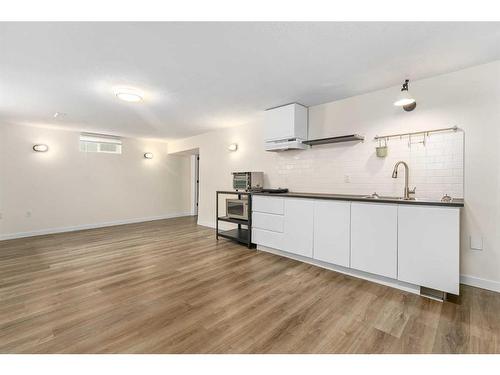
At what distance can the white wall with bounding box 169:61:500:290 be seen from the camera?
2340 mm

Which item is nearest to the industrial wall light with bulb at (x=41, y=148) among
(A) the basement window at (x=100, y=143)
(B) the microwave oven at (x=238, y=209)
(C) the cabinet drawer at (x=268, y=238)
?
(A) the basement window at (x=100, y=143)

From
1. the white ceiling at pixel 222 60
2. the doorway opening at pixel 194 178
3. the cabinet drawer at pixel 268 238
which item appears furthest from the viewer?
the doorway opening at pixel 194 178

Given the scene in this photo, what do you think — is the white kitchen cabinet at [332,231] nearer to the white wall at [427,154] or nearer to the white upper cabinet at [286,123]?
the white wall at [427,154]

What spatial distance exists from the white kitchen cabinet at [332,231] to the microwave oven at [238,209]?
1.31 m

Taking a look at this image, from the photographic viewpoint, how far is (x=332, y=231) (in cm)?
280

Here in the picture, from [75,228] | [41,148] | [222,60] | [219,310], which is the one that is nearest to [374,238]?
[219,310]

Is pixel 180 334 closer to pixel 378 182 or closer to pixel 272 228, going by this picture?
pixel 272 228

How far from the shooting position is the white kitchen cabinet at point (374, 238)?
7.77 feet

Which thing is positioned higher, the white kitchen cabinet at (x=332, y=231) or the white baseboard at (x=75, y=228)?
the white kitchen cabinet at (x=332, y=231)

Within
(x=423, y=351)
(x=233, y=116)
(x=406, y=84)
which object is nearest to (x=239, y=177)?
(x=233, y=116)

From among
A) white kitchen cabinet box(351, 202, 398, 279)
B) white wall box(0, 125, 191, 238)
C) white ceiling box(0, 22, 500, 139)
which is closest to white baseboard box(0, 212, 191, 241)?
white wall box(0, 125, 191, 238)

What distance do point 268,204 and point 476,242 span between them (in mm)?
2399

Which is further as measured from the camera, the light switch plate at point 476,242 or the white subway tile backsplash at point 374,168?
the white subway tile backsplash at point 374,168

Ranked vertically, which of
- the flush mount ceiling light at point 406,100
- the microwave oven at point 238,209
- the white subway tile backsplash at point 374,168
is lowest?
the microwave oven at point 238,209
